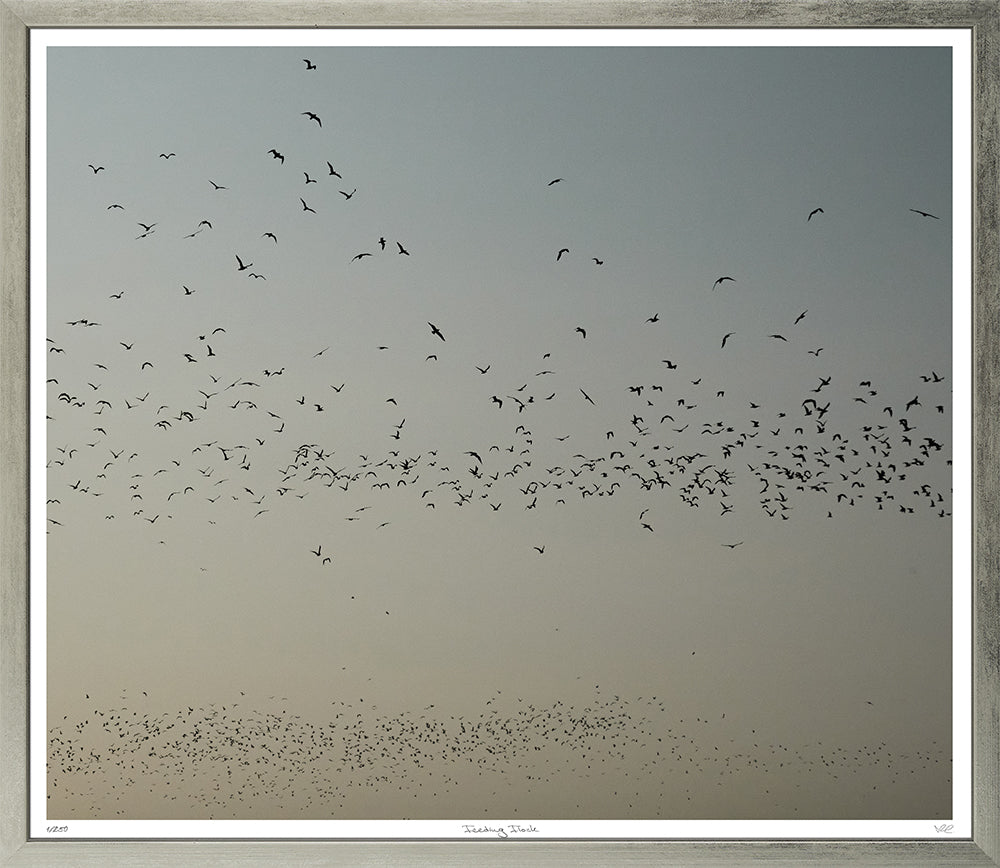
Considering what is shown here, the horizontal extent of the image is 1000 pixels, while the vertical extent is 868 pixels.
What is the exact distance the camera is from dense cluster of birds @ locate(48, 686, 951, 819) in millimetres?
2104

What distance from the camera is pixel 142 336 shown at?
2.12 meters

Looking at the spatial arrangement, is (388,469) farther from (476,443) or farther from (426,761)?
(426,761)

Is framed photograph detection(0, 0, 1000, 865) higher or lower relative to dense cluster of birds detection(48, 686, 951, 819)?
higher

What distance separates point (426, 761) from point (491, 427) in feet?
1.81

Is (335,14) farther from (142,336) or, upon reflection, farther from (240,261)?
(142,336)

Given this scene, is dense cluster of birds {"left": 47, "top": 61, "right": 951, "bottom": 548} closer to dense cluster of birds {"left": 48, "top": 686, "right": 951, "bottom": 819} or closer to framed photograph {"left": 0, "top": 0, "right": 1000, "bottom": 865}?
framed photograph {"left": 0, "top": 0, "right": 1000, "bottom": 865}

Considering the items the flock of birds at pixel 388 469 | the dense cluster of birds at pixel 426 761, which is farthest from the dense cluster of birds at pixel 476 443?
the dense cluster of birds at pixel 426 761

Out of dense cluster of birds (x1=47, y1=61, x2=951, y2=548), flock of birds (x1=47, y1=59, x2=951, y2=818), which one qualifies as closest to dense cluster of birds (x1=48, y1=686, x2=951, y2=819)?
flock of birds (x1=47, y1=59, x2=951, y2=818)

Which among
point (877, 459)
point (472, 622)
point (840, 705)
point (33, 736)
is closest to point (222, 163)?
point (472, 622)

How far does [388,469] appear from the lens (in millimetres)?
2119

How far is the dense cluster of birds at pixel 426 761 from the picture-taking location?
2.10 meters

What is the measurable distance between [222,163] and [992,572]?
1.41m

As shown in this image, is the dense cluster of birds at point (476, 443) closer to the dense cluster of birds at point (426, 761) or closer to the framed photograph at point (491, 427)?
the framed photograph at point (491, 427)

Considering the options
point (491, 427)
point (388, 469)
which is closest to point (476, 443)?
point (491, 427)
